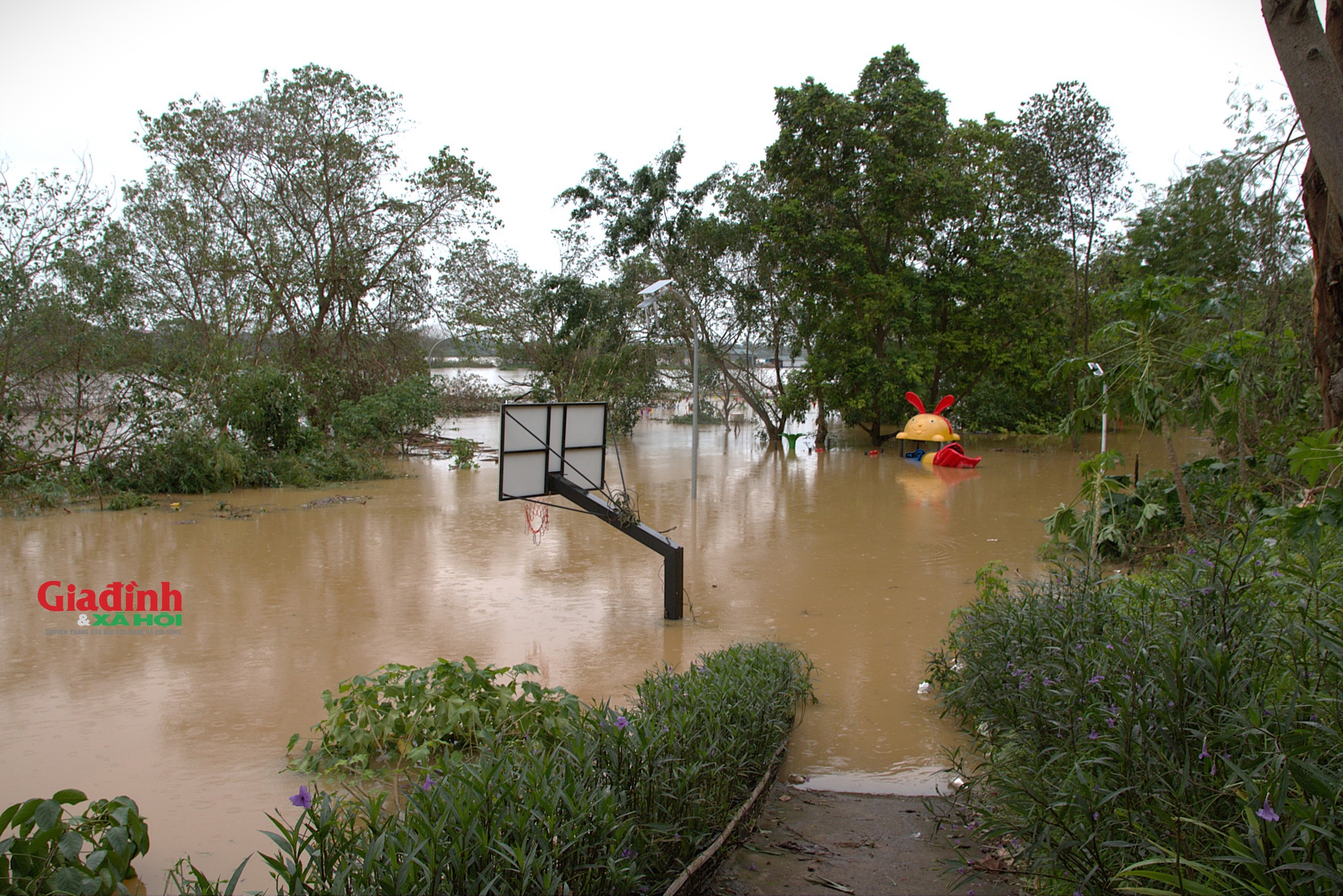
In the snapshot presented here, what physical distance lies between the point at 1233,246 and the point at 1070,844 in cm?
1234

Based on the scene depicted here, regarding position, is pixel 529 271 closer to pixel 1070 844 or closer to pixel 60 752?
pixel 60 752

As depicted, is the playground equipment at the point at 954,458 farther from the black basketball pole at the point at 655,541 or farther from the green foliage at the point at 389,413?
the black basketball pole at the point at 655,541

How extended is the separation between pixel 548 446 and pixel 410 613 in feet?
6.62

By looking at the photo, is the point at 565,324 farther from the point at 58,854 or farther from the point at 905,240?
the point at 58,854

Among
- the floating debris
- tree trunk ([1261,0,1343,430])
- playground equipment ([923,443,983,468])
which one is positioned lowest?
the floating debris

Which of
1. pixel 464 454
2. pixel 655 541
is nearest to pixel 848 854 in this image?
pixel 655 541

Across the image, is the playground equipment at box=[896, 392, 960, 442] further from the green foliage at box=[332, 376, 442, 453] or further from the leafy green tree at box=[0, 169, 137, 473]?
the leafy green tree at box=[0, 169, 137, 473]

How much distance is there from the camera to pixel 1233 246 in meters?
12.2

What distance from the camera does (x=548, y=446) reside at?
7992 mm

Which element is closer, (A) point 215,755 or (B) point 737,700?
(B) point 737,700

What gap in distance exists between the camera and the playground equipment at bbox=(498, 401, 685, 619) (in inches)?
304

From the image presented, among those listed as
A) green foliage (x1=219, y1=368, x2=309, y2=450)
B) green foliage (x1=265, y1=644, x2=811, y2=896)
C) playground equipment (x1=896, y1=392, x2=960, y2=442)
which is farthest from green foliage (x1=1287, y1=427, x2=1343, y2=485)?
playground equipment (x1=896, y1=392, x2=960, y2=442)

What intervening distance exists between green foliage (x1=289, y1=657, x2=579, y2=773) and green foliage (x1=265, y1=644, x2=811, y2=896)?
30 cm

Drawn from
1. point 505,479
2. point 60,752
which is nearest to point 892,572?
point 505,479
